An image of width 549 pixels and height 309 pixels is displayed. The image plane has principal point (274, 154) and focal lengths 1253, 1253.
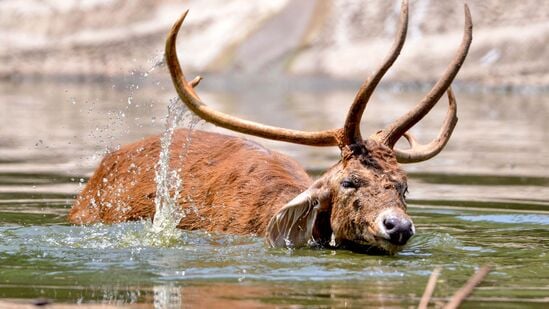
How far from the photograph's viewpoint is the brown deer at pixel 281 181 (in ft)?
27.6

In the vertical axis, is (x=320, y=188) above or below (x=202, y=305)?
above

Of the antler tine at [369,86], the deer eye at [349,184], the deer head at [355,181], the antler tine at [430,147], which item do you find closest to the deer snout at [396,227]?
the deer head at [355,181]

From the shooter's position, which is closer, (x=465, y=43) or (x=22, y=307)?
(x=22, y=307)

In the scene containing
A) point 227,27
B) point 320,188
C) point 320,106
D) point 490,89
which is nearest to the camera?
point 320,188

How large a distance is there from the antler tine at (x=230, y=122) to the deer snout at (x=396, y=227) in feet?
2.65

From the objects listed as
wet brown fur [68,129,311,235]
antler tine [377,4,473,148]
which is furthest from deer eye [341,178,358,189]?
wet brown fur [68,129,311,235]

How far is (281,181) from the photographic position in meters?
9.68

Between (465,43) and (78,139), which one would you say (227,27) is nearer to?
(78,139)

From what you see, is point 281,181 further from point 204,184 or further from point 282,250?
point 282,250

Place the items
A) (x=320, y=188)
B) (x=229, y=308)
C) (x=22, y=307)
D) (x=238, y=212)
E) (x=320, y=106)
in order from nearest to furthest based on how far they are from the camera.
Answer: (x=22, y=307) → (x=229, y=308) → (x=320, y=188) → (x=238, y=212) → (x=320, y=106)

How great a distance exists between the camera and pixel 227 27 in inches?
1601

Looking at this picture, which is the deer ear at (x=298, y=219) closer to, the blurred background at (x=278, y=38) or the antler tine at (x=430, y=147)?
the antler tine at (x=430, y=147)

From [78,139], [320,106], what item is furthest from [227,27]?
[78,139]

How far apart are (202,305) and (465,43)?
2.92 metres
